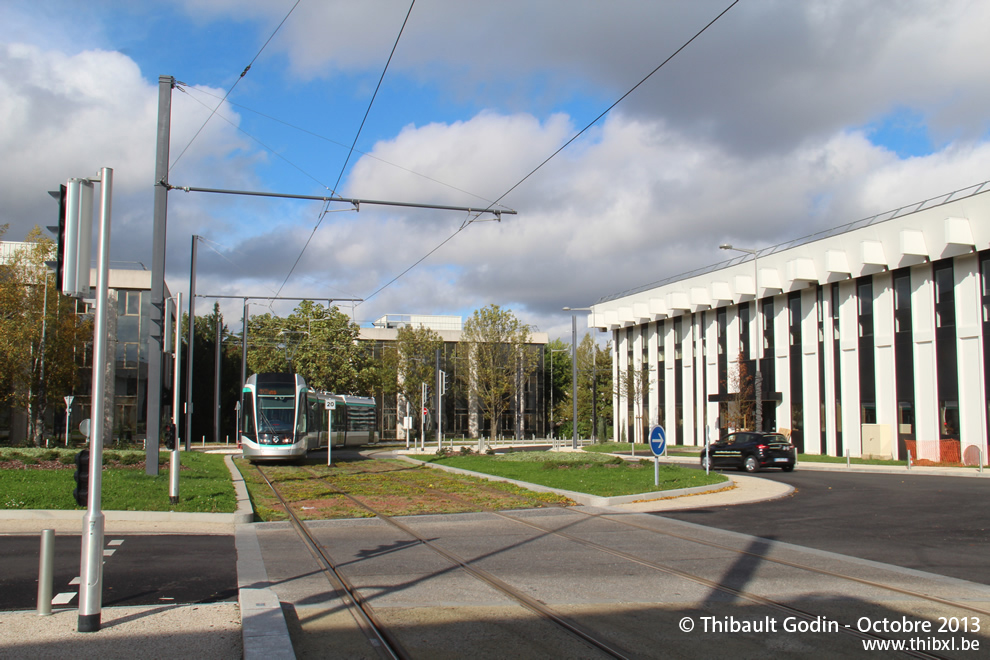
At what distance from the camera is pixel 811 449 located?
41.8m

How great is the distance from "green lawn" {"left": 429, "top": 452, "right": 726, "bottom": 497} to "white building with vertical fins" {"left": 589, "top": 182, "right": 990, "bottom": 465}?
10.9 feet

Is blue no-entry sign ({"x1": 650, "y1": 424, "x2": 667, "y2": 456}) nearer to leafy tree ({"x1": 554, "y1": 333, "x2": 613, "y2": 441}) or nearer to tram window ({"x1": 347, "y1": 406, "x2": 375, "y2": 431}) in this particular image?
tram window ({"x1": 347, "y1": 406, "x2": 375, "y2": 431})

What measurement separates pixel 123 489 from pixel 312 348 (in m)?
42.5

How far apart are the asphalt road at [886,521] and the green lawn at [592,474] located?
266cm

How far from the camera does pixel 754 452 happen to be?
1162 inches

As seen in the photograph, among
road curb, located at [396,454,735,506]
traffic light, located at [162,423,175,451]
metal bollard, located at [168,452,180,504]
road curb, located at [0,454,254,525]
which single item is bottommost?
road curb, located at [396,454,735,506]

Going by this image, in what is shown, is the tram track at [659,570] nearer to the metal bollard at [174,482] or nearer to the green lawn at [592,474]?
the metal bollard at [174,482]

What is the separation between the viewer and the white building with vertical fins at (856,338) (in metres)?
33.2

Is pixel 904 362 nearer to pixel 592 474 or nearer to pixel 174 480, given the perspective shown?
pixel 592 474

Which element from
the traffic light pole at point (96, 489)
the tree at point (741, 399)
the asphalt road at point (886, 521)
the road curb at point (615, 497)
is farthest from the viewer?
the tree at point (741, 399)

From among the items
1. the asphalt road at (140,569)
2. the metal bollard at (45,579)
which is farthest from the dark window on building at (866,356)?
the metal bollard at (45,579)

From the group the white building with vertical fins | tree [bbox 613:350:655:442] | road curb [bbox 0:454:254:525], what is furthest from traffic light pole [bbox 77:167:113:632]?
tree [bbox 613:350:655:442]

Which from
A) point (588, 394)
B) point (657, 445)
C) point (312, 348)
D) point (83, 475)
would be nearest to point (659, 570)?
point (83, 475)

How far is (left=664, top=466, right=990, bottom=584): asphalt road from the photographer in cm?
→ 1084
